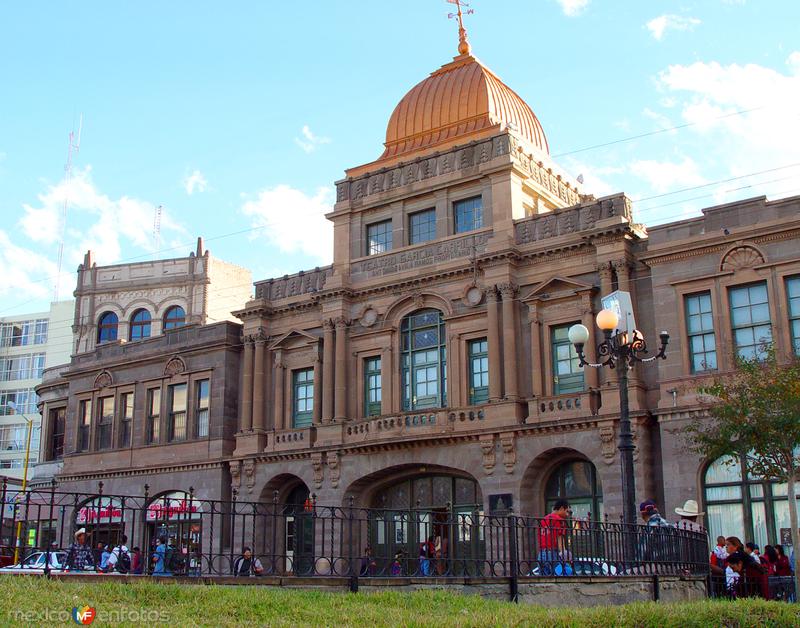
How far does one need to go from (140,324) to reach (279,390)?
64.0 feet

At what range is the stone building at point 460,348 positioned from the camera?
27.8 metres

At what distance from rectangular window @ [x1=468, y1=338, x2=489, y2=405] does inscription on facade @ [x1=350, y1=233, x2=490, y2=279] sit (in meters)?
3.17

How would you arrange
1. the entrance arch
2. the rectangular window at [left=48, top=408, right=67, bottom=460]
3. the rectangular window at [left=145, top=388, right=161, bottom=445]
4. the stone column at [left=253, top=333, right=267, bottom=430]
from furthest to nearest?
the rectangular window at [left=48, top=408, right=67, bottom=460], the rectangular window at [left=145, top=388, right=161, bottom=445], the stone column at [left=253, top=333, right=267, bottom=430], the entrance arch

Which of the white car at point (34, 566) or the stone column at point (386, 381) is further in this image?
the stone column at point (386, 381)

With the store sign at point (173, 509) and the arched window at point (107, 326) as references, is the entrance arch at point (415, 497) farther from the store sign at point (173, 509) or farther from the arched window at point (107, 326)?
the arched window at point (107, 326)

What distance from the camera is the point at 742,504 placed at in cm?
2656

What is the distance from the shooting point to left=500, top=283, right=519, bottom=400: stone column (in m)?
31.0

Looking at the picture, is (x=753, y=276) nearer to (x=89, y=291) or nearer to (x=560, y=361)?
(x=560, y=361)

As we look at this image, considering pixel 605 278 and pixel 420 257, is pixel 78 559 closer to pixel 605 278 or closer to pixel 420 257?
pixel 605 278

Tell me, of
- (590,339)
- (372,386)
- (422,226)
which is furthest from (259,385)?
(590,339)

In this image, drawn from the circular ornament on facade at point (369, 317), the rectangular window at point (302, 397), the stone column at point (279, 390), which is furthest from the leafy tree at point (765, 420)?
the stone column at point (279, 390)

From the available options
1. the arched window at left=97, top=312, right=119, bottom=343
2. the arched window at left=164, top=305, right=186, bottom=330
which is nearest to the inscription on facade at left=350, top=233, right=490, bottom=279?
the arched window at left=164, top=305, right=186, bottom=330

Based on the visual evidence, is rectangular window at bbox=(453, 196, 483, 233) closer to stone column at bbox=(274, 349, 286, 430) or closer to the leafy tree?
stone column at bbox=(274, 349, 286, 430)

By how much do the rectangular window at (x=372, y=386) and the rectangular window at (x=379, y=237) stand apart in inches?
164
